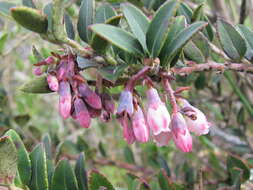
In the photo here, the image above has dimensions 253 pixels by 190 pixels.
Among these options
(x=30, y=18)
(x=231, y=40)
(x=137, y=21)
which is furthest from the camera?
(x=231, y=40)

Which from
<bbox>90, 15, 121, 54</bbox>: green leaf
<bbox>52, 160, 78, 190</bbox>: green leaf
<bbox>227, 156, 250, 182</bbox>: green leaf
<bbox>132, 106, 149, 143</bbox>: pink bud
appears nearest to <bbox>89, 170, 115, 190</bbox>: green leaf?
<bbox>52, 160, 78, 190</bbox>: green leaf

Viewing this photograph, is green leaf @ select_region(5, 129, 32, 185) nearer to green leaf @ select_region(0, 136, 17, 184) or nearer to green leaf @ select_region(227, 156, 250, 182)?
green leaf @ select_region(0, 136, 17, 184)

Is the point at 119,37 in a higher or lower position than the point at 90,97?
higher

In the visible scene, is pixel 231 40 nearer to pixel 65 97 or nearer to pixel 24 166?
pixel 65 97

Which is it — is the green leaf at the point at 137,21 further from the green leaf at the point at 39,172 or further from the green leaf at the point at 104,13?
the green leaf at the point at 39,172

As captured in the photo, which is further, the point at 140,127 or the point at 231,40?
the point at 231,40

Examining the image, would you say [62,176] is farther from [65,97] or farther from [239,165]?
[239,165]

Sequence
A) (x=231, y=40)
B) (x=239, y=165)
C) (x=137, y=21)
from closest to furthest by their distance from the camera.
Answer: (x=137, y=21) → (x=231, y=40) → (x=239, y=165)

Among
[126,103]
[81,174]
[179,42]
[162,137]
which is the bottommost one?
→ [81,174]

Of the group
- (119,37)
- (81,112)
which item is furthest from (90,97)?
(119,37)
